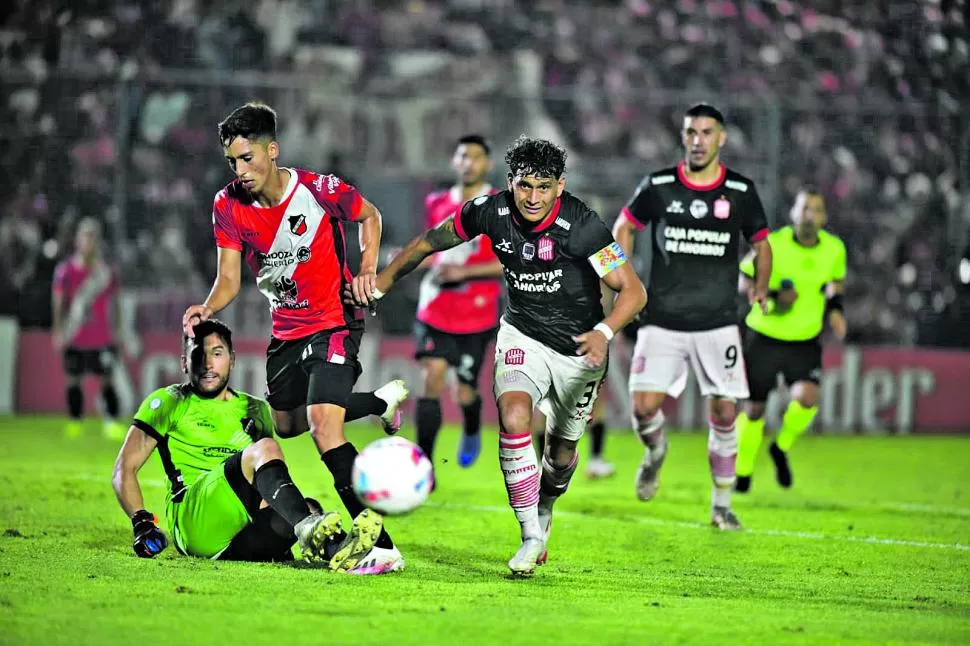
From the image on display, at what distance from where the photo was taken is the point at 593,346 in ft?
19.5

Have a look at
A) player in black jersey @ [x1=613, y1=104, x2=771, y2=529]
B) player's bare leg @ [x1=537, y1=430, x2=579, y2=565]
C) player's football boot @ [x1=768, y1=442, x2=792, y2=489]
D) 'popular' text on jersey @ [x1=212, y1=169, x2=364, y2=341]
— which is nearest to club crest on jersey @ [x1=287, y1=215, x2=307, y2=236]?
'popular' text on jersey @ [x1=212, y1=169, x2=364, y2=341]

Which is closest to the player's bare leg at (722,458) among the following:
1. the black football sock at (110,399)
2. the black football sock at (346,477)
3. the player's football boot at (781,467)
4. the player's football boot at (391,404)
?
the player's football boot at (781,467)

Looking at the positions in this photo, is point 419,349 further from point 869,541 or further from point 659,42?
point 659,42

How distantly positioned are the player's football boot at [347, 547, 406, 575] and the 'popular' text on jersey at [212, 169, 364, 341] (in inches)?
50.8

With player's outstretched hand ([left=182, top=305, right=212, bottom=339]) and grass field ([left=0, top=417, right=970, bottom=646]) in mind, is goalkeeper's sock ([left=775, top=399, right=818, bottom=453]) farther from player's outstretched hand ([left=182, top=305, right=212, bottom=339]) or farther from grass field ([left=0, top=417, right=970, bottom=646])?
player's outstretched hand ([left=182, top=305, right=212, bottom=339])

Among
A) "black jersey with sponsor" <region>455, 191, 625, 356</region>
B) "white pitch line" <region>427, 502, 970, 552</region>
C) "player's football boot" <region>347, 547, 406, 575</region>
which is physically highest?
"black jersey with sponsor" <region>455, 191, 625, 356</region>

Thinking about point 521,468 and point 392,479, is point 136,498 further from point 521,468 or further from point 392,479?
point 521,468

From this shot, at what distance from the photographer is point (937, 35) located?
17.3 metres

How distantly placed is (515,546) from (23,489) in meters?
3.80

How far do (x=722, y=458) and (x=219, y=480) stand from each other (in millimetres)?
3641

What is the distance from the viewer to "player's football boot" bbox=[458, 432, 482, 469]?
1059cm

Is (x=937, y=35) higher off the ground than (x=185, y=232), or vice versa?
(x=937, y=35)

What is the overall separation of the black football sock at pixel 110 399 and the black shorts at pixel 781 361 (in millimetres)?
6951

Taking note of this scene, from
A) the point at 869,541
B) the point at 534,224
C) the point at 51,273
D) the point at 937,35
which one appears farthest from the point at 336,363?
the point at 937,35
